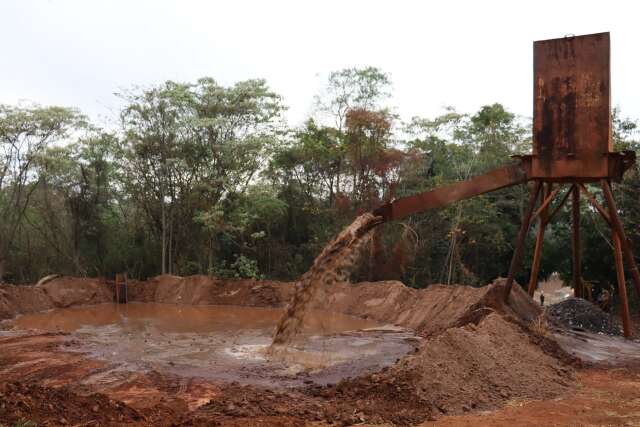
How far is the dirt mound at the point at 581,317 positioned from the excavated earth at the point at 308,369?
0.69 m

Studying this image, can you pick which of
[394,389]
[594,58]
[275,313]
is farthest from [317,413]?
[275,313]

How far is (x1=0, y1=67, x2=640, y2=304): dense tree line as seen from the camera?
2420cm

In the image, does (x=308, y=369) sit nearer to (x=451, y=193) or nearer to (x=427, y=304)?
(x=451, y=193)

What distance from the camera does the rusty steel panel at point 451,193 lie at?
38.1ft

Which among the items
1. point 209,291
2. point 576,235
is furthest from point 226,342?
point 209,291

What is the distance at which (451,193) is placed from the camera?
39.0ft

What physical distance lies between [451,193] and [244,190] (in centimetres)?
1444

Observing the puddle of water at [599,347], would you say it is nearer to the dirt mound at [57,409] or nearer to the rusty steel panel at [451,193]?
the rusty steel panel at [451,193]

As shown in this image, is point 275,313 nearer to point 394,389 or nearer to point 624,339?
point 624,339

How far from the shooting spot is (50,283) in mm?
22156

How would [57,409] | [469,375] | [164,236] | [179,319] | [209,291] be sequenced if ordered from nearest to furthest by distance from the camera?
[57,409]
[469,375]
[179,319]
[209,291]
[164,236]

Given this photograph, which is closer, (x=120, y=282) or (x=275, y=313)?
(x=275, y=313)

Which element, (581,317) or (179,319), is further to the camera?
(179,319)

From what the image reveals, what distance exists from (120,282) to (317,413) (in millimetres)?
17951
